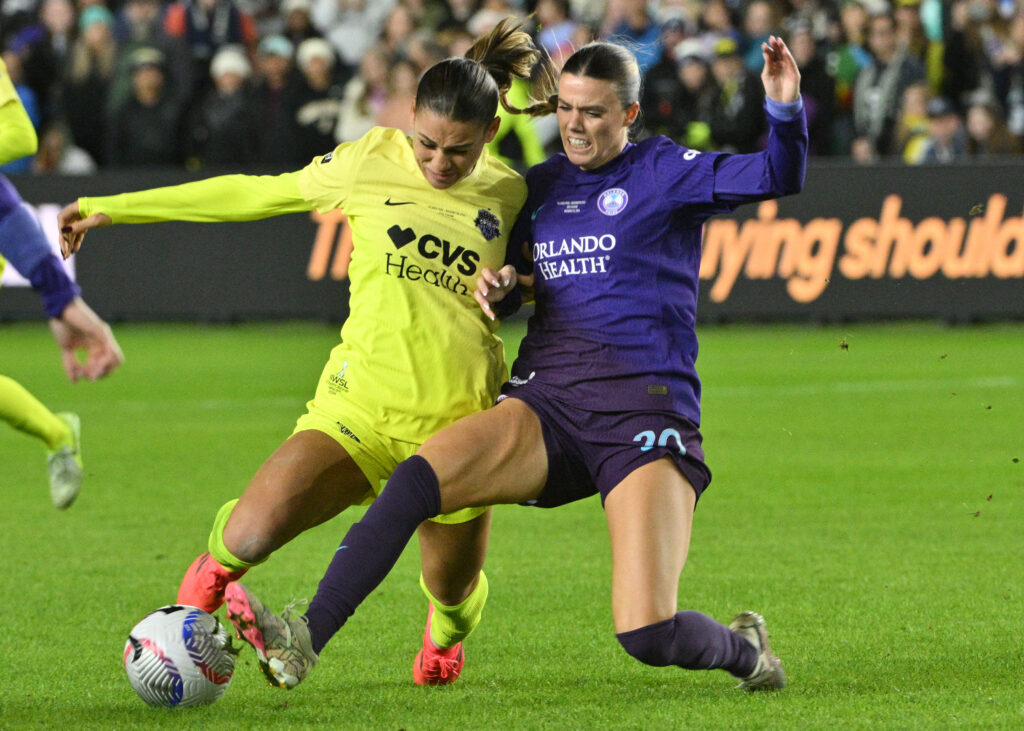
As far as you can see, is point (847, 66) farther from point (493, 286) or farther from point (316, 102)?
point (493, 286)

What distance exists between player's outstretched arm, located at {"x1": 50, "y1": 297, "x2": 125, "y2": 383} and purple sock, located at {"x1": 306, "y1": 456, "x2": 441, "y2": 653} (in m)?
1.44

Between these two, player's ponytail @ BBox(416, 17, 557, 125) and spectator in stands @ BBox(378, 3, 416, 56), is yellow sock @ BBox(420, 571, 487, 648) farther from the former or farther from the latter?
spectator in stands @ BBox(378, 3, 416, 56)

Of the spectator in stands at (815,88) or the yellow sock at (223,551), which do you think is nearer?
the yellow sock at (223,551)

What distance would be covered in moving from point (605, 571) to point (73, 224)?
271 cm

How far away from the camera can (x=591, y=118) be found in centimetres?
468

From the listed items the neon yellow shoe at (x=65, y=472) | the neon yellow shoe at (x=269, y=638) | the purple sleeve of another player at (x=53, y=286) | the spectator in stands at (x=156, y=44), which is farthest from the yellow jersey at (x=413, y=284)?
the spectator in stands at (x=156, y=44)

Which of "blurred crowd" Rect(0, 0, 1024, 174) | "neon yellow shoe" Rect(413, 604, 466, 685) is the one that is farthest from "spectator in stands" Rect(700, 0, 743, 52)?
"neon yellow shoe" Rect(413, 604, 466, 685)

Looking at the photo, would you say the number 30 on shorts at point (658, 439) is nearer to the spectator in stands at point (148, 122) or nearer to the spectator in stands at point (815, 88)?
the spectator in stands at point (815, 88)

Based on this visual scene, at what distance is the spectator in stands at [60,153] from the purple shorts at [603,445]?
13272mm

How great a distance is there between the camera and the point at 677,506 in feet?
14.7

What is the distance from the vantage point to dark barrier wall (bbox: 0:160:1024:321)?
49.4ft

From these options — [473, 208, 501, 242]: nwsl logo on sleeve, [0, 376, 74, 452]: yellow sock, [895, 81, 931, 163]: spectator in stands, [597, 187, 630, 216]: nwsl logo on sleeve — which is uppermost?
[597, 187, 630, 216]: nwsl logo on sleeve

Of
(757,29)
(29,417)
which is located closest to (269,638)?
(29,417)

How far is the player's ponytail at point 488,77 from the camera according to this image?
4.55 meters
